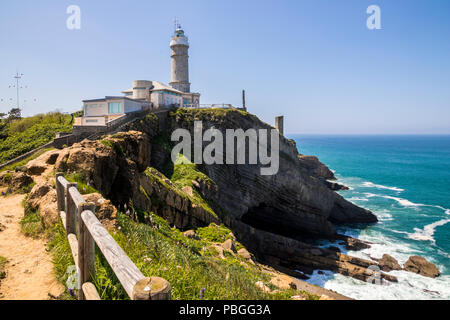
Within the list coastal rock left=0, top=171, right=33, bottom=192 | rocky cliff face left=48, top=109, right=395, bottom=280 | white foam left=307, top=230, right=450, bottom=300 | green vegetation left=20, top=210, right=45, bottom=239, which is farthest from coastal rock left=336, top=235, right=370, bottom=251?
green vegetation left=20, top=210, right=45, bottom=239

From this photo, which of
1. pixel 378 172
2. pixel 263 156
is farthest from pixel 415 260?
pixel 378 172

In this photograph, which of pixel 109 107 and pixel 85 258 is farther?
pixel 109 107

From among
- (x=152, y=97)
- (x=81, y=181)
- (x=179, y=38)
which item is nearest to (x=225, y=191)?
(x=152, y=97)

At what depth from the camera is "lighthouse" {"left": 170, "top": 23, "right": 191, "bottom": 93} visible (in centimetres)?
5197

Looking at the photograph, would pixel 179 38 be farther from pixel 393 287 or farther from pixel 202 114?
pixel 393 287

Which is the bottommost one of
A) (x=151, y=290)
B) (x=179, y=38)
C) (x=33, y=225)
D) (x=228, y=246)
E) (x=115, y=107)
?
(x=228, y=246)

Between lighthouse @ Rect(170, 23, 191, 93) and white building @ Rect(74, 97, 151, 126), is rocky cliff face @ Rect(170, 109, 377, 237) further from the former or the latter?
lighthouse @ Rect(170, 23, 191, 93)

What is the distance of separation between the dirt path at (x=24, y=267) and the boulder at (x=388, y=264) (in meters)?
27.0

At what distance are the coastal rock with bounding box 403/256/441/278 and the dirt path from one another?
28444 mm

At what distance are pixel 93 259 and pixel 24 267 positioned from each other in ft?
8.00

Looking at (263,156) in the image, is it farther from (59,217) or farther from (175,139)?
(59,217)

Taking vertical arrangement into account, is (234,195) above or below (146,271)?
below

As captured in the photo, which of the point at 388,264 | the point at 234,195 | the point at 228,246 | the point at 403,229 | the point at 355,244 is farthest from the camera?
the point at 403,229

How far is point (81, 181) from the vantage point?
8117mm
